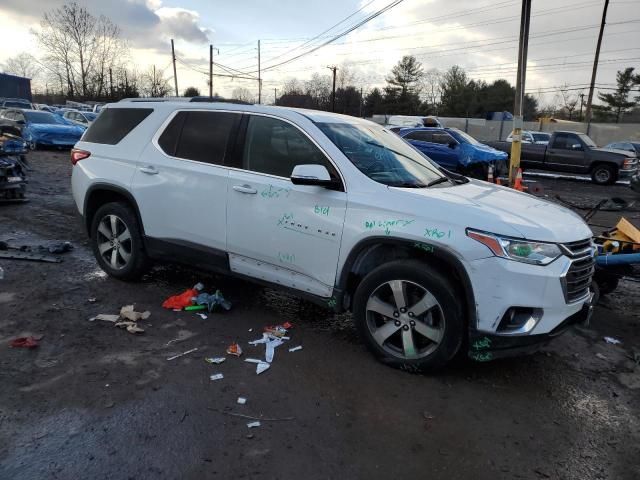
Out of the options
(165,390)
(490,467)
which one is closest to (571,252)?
(490,467)

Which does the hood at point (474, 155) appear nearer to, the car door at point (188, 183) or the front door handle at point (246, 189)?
the car door at point (188, 183)

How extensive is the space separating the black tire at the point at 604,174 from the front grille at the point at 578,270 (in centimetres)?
1641

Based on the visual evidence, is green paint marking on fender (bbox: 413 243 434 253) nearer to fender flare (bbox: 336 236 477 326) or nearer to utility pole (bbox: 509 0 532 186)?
fender flare (bbox: 336 236 477 326)

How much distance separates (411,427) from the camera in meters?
3.02

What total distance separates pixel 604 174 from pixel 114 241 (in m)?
17.7

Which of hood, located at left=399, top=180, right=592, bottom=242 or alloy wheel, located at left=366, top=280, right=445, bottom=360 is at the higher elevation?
hood, located at left=399, top=180, right=592, bottom=242

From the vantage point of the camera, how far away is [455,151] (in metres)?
14.8

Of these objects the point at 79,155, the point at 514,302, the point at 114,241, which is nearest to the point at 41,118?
the point at 79,155

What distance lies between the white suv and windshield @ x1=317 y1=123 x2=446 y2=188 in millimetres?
19

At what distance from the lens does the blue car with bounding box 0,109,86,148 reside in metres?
18.9

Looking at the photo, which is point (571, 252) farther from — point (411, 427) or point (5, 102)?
point (5, 102)

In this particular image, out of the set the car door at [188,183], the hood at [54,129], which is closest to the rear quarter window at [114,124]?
the car door at [188,183]

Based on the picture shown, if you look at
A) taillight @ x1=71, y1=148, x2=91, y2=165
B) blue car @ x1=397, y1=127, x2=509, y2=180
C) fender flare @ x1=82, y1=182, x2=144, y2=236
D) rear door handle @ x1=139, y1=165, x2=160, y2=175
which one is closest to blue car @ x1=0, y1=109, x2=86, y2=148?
blue car @ x1=397, y1=127, x2=509, y2=180

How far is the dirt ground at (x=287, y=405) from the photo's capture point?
2662 mm
